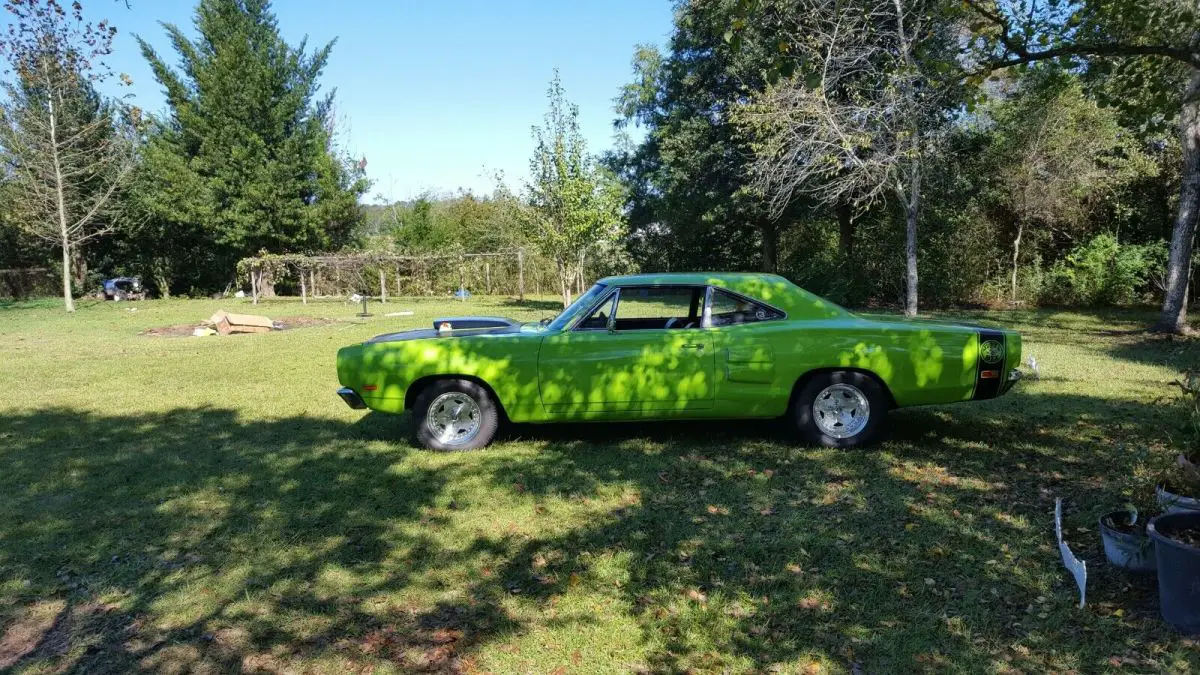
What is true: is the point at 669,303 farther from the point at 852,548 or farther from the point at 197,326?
the point at 197,326

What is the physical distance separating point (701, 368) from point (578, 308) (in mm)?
1154

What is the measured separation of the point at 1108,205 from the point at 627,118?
1638cm

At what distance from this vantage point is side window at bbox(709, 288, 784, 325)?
5.81m

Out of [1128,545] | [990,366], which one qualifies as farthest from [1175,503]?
[990,366]

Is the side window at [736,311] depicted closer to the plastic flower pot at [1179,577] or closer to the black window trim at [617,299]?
the black window trim at [617,299]

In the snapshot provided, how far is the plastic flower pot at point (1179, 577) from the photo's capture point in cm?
293

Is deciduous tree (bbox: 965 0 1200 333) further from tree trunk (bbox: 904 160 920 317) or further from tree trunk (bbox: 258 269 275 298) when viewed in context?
tree trunk (bbox: 258 269 275 298)

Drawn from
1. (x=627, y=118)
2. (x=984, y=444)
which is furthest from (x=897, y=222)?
(x=984, y=444)

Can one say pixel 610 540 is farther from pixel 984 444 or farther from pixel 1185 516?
pixel 984 444

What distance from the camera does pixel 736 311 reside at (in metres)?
5.86

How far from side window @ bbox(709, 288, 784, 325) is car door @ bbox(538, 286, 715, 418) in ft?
0.76

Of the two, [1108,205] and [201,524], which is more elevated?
[1108,205]

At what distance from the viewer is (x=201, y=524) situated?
4.51 metres

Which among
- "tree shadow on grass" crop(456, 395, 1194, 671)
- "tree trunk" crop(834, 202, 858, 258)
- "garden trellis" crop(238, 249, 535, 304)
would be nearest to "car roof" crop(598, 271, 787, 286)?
"tree shadow on grass" crop(456, 395, 1194, 671)
